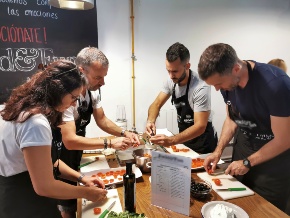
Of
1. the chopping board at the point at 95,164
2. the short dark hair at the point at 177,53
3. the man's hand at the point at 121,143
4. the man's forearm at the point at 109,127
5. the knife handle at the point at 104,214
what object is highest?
the short dark hair at the point at 177,53

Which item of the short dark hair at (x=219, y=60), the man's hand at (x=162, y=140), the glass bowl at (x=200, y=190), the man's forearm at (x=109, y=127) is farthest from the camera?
the man's forearm at (x=109, y=127)

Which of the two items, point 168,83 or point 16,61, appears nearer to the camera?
point 168,83

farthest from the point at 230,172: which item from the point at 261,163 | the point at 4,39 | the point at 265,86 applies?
the point at 4,39

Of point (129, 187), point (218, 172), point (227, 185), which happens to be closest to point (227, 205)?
point (227, 185)

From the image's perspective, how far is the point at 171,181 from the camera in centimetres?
117

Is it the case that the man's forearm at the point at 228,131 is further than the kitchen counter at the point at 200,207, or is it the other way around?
the man's forearm at the point at 228,131

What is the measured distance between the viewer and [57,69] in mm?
1136

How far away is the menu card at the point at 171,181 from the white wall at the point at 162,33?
2.18 meters

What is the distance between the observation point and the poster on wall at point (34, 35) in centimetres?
266

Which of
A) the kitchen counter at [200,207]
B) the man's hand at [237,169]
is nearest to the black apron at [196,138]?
the man's hand at [237,169]

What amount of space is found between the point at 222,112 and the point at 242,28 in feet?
4.31

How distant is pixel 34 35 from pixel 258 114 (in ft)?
8.40

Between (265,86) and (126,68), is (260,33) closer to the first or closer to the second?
(126,68)

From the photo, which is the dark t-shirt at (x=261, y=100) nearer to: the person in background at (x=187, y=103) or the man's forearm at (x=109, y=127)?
the person in background at (x=187, y=103)
